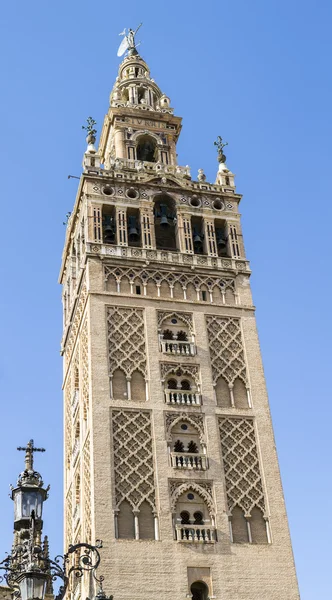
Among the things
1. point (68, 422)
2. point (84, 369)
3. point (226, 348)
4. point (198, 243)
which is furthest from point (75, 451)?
point (198, 243)

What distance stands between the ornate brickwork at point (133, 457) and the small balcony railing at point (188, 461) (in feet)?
2.17

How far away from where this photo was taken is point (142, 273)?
28500 millimetres

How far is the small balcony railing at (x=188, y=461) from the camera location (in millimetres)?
24781

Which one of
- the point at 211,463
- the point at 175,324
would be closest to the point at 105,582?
the point at 211,463

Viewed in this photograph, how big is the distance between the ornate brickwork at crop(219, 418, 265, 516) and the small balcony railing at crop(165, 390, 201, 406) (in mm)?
911

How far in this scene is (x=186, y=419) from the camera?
25.7 meters

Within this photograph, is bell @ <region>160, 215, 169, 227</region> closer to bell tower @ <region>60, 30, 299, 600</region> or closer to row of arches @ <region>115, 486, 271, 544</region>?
bell tower @ <region>60, 30, 299, 600</region>

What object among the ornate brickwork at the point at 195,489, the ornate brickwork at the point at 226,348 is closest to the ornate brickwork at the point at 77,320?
the ornate brickwork at the point at 226,348

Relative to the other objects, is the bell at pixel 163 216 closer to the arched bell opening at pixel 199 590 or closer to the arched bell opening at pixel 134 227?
the arched bell opening at pixel 134 227

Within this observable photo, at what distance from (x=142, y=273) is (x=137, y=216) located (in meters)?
2.63

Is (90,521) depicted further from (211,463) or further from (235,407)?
(235,407)

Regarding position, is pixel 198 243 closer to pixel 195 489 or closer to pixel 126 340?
pixel 126 340

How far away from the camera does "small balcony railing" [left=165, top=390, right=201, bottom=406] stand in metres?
25.9

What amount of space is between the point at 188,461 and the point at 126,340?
13.7 ft
